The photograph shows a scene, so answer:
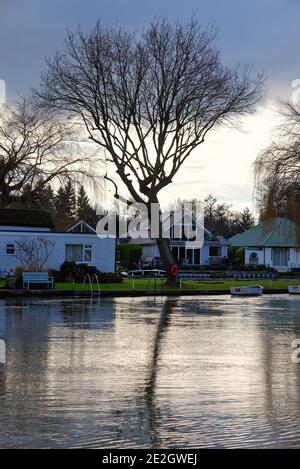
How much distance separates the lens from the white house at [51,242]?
50.2m

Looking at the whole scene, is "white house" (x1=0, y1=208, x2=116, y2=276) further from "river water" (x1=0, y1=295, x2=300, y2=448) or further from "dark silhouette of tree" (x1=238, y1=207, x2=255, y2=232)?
"dark silhouette of tree" (x1=238, y1=207, x2=255, y2=232)

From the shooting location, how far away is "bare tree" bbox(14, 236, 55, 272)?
4834cm

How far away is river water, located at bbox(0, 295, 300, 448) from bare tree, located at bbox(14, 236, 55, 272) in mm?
26302

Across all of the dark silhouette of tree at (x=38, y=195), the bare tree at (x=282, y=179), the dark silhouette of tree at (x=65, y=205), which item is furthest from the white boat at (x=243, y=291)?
the dark silhouette of tree at (x=38, y=195)

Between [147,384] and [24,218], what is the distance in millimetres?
43380

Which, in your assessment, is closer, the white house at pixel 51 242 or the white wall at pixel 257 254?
the white house at pixel 51 242

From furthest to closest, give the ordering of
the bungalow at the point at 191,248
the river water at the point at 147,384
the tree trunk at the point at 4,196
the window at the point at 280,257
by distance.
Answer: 1. the bungalow at the point at 191,248
2. the window at the point at 280,257
3. the tree trunk at the point at 4,196
4. the river water at the point at 147,384

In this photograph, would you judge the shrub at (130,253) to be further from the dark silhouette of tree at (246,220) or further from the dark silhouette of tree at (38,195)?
the dark silhouette of tree at (246,220)

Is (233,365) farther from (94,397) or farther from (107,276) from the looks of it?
(107,276)

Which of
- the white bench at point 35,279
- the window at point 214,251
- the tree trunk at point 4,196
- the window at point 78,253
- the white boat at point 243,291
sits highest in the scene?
the tree trunk at point 4,196

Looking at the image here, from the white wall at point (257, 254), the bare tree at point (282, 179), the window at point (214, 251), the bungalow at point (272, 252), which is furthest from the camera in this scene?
the window at point (214, 251)

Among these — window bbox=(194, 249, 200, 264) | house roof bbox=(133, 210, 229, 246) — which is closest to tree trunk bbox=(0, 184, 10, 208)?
house roof bbox=(133, 210, 229, 246)

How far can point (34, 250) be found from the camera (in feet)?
161

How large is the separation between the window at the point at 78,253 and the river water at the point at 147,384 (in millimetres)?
30796
